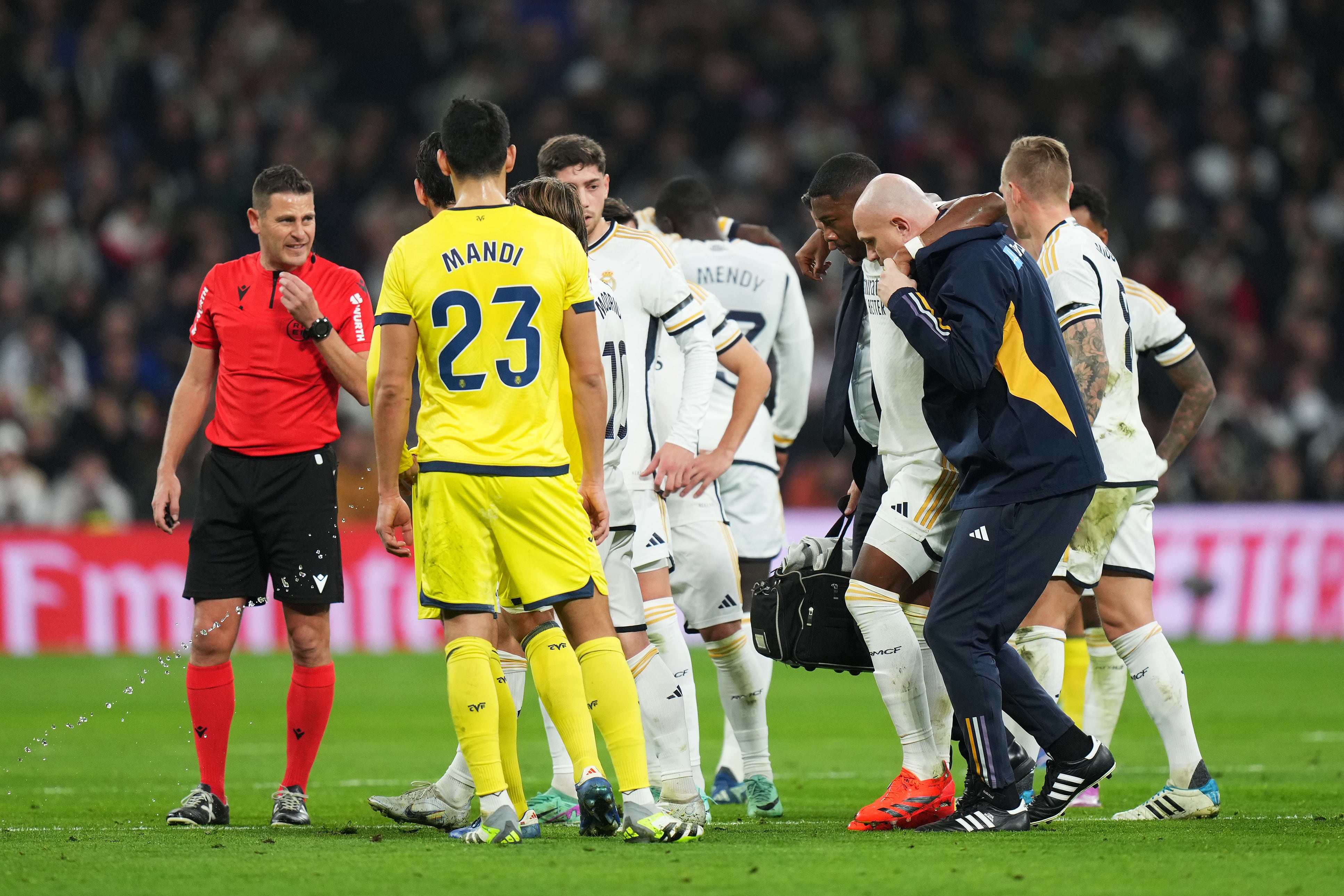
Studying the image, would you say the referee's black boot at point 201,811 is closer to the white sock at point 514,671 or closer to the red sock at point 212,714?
the red sock at point 212,714

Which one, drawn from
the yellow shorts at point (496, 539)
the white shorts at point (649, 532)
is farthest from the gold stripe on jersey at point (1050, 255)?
the yellow shorts at point (496, 539)

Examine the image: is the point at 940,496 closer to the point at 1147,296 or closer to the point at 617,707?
the point at 617,707

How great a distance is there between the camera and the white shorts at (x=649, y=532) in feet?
21.4

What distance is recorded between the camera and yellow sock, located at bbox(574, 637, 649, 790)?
5344 millimetres

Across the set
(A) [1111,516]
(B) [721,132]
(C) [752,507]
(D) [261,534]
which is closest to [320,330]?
(D) [261,534]

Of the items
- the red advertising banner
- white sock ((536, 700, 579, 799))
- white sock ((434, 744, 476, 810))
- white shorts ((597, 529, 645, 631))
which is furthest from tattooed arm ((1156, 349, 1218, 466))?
the red advertising banner

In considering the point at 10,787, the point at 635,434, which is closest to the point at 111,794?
the point at 10,787

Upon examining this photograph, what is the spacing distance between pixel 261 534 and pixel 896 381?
2.60 m

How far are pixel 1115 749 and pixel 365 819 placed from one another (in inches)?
191

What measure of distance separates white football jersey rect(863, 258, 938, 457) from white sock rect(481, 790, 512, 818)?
1.93 metres

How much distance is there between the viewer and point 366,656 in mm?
14859

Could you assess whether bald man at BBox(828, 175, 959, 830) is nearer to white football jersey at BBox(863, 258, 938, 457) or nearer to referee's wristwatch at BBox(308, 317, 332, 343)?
white football jersey at BBox(863, 258, 938, 457)

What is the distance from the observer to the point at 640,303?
6.51 m

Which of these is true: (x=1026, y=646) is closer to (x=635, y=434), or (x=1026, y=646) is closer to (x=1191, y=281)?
(x=635, y=434)
